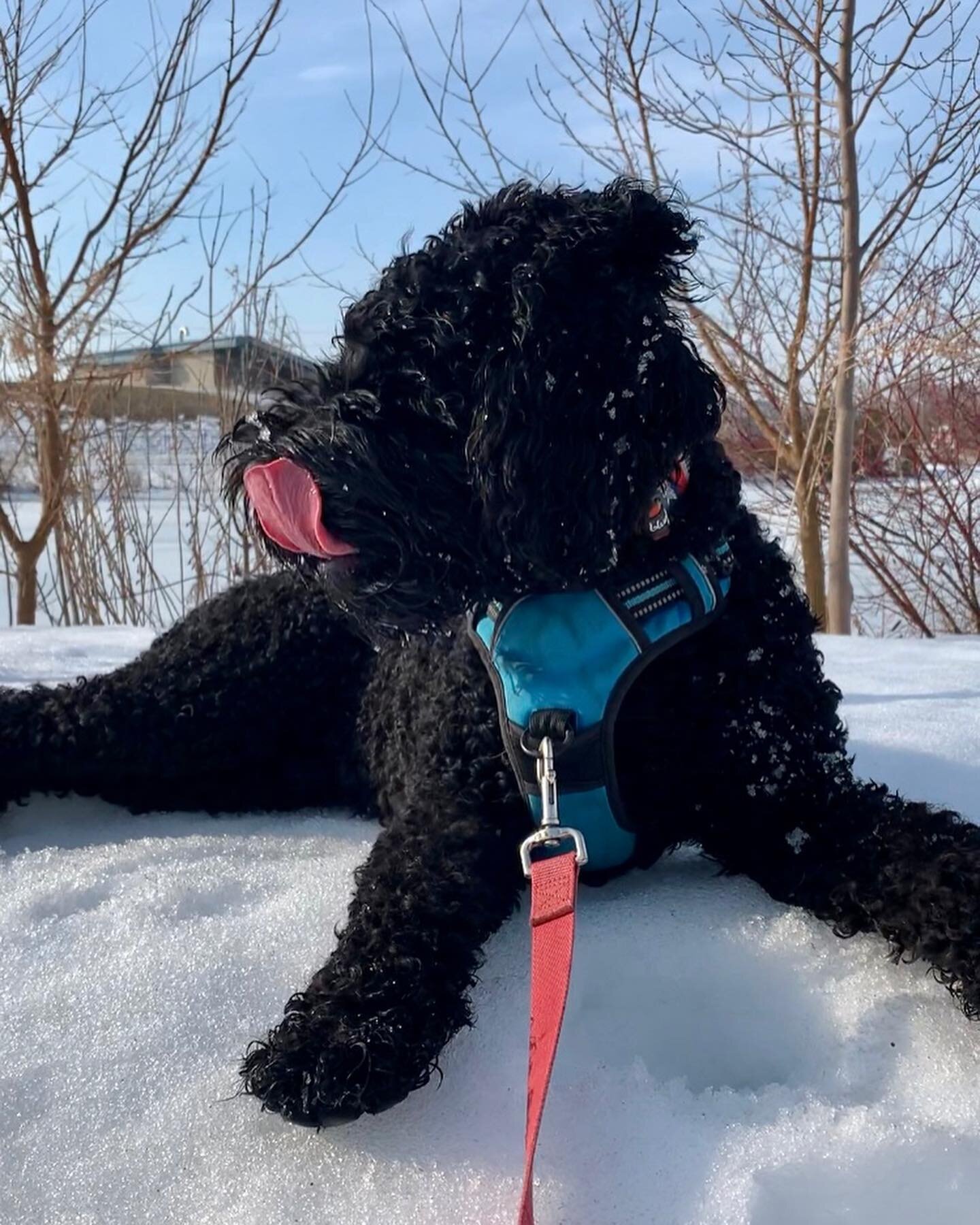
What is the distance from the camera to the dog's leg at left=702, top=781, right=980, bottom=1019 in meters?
1.40

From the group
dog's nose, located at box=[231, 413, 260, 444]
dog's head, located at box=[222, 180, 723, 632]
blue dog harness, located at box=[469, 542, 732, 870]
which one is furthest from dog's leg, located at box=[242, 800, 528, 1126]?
dog's nose, located at box=[231, 413, 260, 444]

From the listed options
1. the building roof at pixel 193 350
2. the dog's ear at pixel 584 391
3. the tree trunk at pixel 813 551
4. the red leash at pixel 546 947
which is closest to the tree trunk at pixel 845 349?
the tree trunk at pixel 813 551

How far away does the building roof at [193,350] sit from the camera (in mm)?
6051

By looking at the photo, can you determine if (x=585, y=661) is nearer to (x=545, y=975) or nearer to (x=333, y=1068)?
(x=545, y=975)

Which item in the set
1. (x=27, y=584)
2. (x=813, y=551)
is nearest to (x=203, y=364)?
(x=27, y=584)

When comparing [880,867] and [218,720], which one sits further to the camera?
[218,720]

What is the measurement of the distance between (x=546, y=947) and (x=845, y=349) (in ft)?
14.7

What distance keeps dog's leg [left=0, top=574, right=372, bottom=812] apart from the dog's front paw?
→ 107 centimetres

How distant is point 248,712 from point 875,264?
4.37m

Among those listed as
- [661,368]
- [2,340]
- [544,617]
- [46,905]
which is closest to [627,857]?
[544,617]

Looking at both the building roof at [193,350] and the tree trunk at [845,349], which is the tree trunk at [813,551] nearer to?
the tree trunk at [845,349]

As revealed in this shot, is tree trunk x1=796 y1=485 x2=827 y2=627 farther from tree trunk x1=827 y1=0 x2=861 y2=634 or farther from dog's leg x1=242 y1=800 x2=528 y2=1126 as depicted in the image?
dog's leg x1=242 y1=800 x2=528 y2=1126

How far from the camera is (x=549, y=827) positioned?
1438mm

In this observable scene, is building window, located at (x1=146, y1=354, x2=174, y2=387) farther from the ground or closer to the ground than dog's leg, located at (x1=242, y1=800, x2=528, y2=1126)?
farther from the ground
